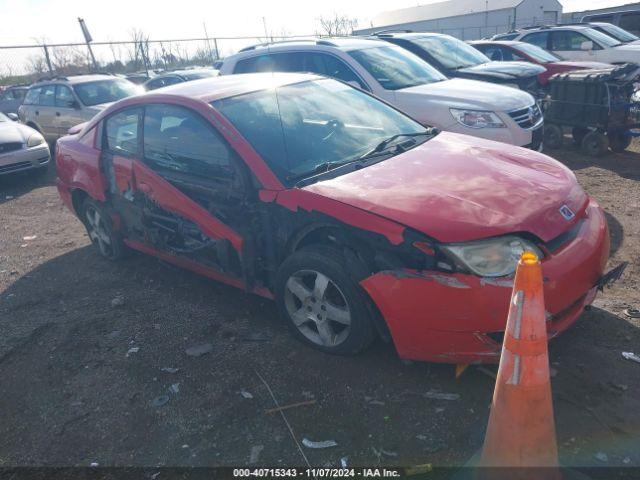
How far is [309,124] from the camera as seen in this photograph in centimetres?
370

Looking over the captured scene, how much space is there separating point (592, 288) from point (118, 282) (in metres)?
3.87

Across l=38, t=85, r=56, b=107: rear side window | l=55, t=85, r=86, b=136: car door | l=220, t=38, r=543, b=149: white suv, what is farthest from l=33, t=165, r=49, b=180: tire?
l=220, t=38, r=543, b=149: white suv

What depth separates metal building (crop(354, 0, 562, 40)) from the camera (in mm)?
39844

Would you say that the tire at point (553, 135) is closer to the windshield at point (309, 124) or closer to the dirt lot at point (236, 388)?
the dirt lot at point (236, 388)

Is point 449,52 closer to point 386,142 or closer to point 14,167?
point 386,142

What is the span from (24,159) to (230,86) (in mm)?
6669

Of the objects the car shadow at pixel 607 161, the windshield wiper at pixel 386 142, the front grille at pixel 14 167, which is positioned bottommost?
the car shadow at pixel 607 161

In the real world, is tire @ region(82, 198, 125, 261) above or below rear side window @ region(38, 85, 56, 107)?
below

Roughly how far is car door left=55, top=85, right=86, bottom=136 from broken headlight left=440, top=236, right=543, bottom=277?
9457mm

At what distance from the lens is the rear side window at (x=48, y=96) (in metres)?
10.8

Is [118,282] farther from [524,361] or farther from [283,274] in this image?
[524,361]

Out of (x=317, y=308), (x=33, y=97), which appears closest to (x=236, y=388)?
(x=317, y=308)

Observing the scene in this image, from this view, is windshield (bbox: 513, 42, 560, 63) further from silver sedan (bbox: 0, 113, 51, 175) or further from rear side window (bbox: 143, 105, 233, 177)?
silver sedan (bbox: 0, 113, 51, 175)

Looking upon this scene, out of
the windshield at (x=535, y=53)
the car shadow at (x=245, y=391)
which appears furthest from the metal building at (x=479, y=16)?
the car shadow at (x=245, y=391)
